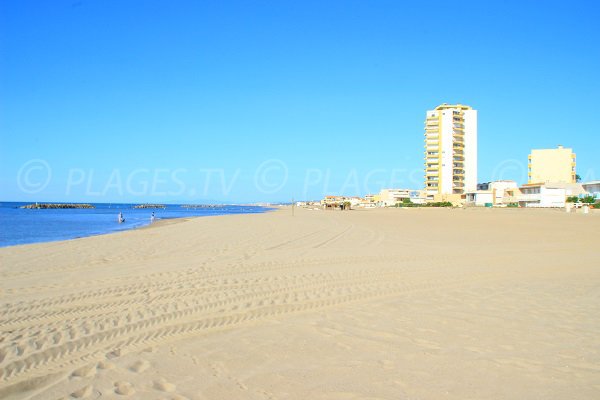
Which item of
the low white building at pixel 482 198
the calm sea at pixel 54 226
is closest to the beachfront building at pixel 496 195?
the low white building at pixel 482 198

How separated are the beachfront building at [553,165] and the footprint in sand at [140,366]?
9027 centimetres

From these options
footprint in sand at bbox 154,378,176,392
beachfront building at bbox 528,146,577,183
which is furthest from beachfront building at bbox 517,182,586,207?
footprint in sand at bbox 154,378,176,392

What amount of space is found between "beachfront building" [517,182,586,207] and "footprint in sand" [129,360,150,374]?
67799 millimetres

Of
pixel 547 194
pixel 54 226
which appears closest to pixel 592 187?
pixel 547 194

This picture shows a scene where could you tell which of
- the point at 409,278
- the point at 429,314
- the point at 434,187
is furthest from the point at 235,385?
the point at 434,187

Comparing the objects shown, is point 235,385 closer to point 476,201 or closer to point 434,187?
point 476,201

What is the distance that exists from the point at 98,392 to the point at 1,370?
1.10 metres

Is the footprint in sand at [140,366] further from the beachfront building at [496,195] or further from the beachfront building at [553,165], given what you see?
the beachfront building at [553,165]

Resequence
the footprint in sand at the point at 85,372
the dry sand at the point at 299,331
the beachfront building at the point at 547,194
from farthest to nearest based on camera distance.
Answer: the beachfront building at the point at 547,194 < the footprint in sand at the point at 85,372 < the dry sand at the point at 299,331

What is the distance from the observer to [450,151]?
8756 cm

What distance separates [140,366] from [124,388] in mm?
439

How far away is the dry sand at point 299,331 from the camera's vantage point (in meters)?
3.43

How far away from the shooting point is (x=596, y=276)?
8609 millimetres

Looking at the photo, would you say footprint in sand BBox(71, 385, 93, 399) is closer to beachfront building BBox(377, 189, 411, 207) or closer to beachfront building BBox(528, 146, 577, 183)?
beachfront building BBox(528, 146, 577, 183)
